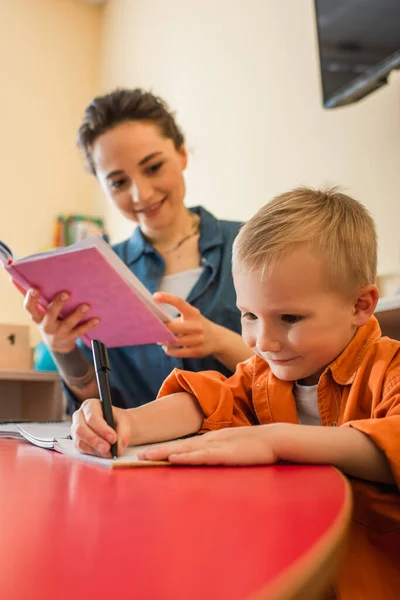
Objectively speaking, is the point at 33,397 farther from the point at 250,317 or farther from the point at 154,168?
the point at 250,317

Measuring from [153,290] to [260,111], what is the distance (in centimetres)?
100

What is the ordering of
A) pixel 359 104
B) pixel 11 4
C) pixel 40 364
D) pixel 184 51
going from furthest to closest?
pixel 11 4
pixel 184 51
pixel 40 364
pixel 359 104

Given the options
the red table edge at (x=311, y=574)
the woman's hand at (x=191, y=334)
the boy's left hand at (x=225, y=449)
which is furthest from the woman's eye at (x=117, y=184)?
the red table edge at (x=311, y=574)

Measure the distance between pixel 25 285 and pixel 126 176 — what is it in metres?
0.46

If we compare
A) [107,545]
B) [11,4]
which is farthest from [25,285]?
[11,4]

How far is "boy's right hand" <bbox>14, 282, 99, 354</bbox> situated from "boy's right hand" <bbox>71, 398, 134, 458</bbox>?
474 mm

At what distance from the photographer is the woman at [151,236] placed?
1.44m

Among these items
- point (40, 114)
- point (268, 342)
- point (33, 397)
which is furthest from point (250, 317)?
point (40, 114)

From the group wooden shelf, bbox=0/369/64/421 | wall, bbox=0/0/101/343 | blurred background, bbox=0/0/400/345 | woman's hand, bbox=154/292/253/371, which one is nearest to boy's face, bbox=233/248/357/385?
woman's hand, bbox=154/292/253/371

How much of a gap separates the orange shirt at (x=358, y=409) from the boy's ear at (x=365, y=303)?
16 millimetres

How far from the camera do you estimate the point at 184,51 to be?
2.76m

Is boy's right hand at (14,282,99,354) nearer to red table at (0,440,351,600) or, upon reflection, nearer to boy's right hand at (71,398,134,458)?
boy's right hand at (71,398,134,458)

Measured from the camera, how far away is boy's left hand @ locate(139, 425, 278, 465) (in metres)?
0.53

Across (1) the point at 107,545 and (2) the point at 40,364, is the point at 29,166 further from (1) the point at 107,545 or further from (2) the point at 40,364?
(1) the point at 107,545
